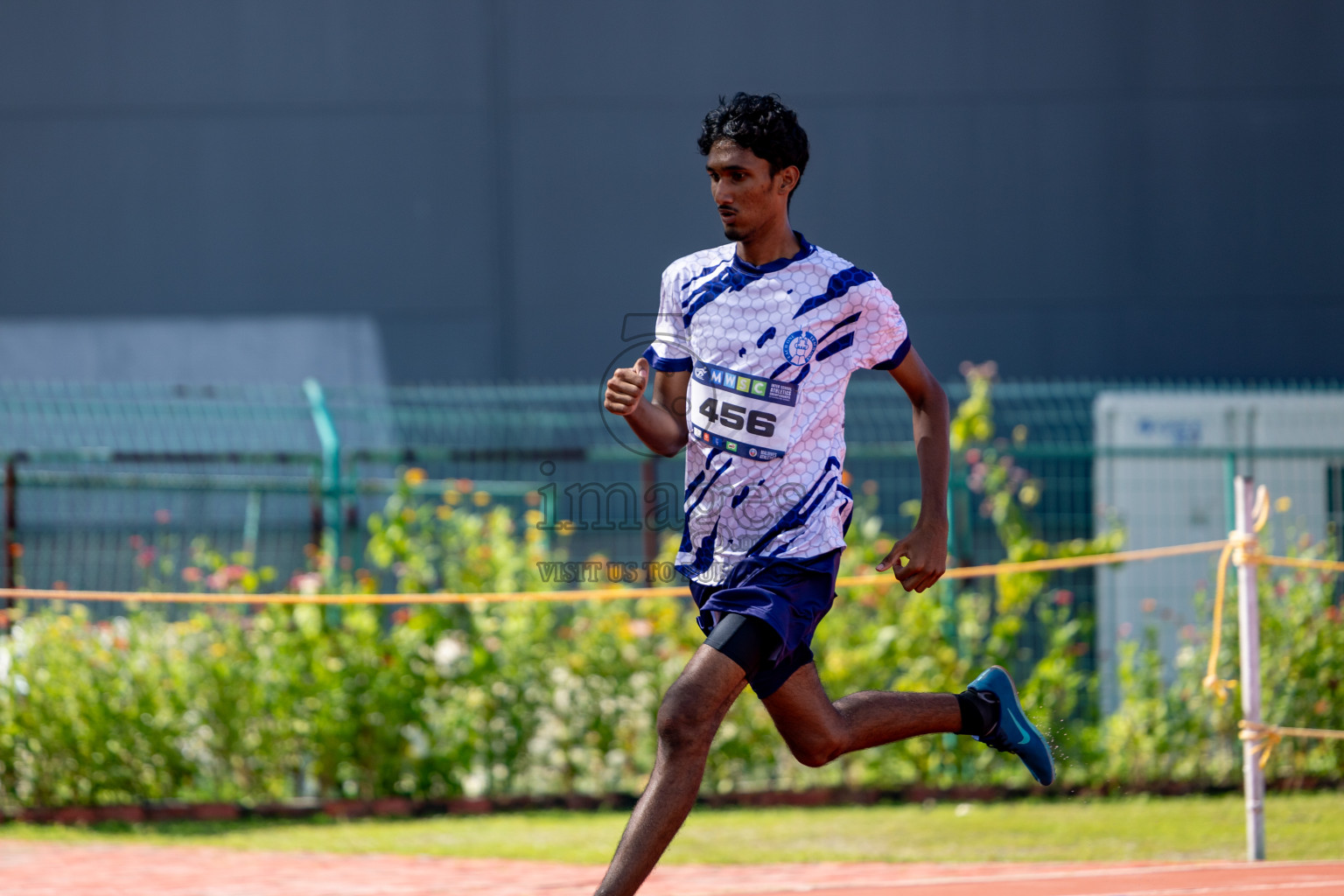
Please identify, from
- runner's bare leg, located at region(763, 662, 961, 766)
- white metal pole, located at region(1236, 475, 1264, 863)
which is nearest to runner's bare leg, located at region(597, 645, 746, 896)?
runner's bare leg, located at region(763, 662, 961, 766)

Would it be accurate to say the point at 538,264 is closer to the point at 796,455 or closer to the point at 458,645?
the point at 458,645

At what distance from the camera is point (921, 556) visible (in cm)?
388

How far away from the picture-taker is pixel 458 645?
7477 millimetres

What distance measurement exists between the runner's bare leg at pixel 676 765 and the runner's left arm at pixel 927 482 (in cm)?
54

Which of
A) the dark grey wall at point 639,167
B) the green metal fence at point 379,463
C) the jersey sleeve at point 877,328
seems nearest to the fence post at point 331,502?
the green metal fence at point 379,463

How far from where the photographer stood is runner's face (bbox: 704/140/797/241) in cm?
379

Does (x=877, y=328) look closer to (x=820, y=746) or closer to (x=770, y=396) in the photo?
(x=770, y=396)

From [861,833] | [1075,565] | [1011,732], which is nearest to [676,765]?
[1011,732]

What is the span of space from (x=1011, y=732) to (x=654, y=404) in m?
1.42

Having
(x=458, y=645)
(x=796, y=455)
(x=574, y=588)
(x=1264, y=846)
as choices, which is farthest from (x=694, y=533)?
(x=574, y=588)

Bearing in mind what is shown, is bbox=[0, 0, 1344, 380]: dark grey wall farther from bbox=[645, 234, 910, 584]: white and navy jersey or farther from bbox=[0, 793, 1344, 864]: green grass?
bbox=[645, 234, 910, 584]: white and navy jersey

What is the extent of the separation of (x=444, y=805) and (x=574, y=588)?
1.40 meters

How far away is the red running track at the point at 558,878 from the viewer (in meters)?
5.17

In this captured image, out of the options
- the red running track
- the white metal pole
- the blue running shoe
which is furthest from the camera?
the white metal pole
